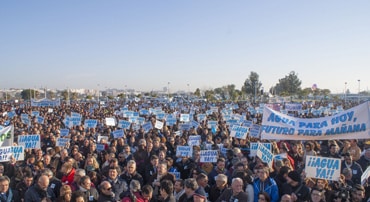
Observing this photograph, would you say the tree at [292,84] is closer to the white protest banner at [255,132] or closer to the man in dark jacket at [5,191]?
the white protest banner at [255,132]

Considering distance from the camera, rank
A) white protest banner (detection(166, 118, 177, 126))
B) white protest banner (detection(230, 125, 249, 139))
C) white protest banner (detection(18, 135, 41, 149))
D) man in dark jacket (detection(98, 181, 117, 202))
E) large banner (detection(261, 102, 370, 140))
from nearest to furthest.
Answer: man in dark jacket (detection(98, 181, 117, 202)) → large banner (detection(261, 102, 370, 140)) → white protest banner (detection(18, 135, 41, 149)) → white protest banner (detection(230, 125, 249, 139)) → white protest banner (detection(166, 118, 177, 126))

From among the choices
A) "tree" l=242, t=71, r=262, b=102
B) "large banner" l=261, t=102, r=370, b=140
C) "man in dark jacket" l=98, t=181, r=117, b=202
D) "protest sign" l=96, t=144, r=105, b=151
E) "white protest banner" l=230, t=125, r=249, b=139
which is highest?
"tree" l=242, t=71, r=262, b=102

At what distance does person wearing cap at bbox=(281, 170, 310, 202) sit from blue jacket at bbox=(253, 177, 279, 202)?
5.8 inches

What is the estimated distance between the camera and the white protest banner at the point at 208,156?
902 cm

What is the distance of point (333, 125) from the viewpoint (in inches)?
324

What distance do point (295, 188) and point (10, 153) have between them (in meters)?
6.74

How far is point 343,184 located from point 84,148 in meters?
7.66

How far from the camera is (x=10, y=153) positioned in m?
9.14

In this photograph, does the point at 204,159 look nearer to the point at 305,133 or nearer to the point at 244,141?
the point at 305,133

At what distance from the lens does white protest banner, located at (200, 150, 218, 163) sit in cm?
902

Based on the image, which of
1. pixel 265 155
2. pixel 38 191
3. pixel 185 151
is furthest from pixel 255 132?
pixel 38 191

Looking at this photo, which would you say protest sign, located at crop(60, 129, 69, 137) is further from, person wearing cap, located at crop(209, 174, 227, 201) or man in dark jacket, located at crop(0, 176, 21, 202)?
person wearing cap, located at crop(209, 174, 227, 201)

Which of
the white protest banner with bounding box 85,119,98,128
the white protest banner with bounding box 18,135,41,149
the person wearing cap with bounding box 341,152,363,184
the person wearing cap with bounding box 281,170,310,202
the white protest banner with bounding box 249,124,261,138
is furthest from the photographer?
the white protest banner with bounding box 85,119,98,128

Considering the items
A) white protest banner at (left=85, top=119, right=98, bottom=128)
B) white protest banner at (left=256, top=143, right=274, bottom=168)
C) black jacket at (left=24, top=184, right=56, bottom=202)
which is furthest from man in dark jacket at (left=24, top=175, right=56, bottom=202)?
white protest banner at (left=85, top=119, right=98, bottom=128)
